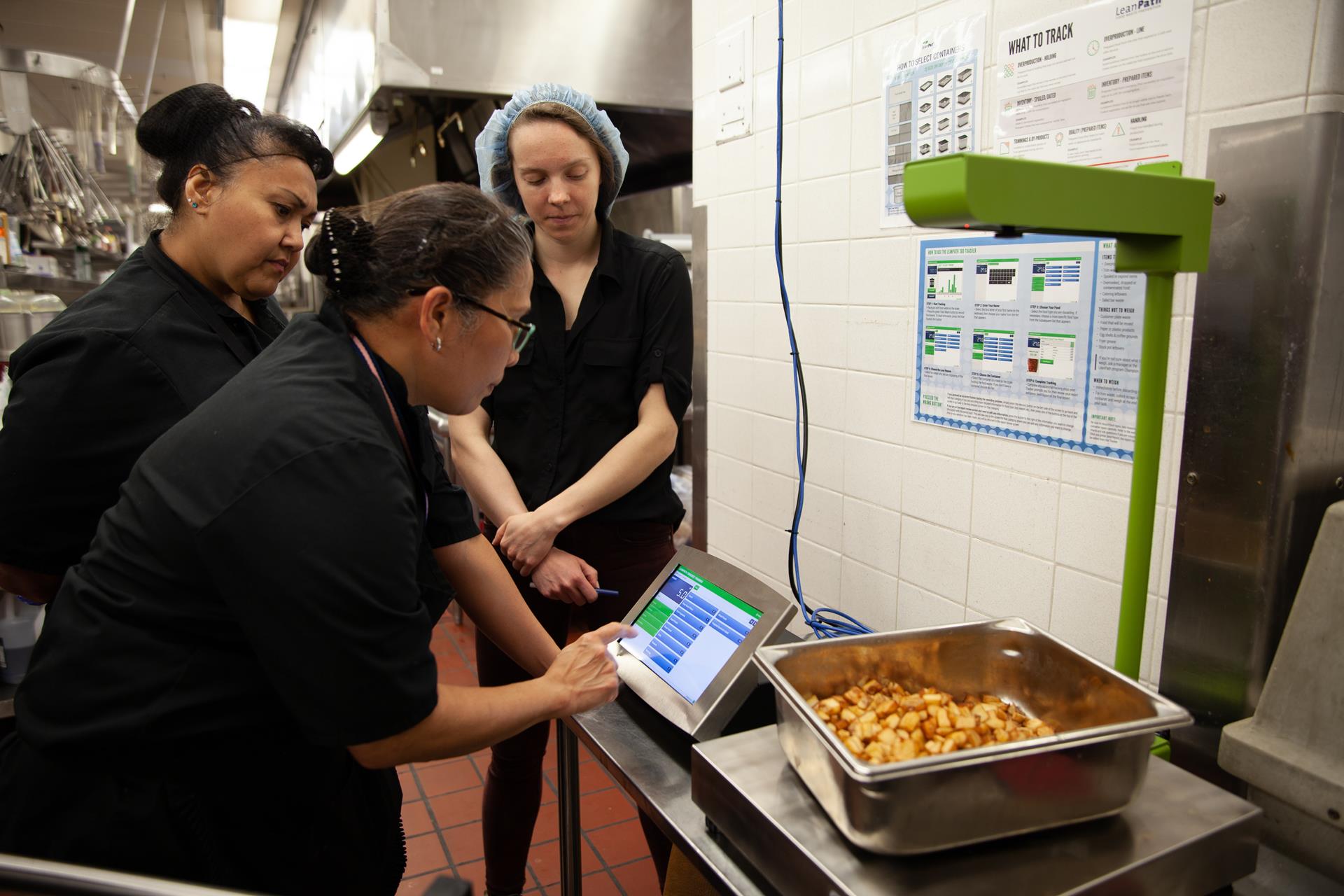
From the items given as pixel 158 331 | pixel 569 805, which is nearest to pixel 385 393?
pixel 158 331

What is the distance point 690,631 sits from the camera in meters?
1.42

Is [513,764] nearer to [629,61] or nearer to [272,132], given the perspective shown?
[272,132]

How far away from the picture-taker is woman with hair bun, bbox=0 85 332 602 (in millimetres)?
1341

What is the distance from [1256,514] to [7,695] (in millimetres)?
3196

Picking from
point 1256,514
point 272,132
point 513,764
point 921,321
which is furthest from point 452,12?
point 1256,514

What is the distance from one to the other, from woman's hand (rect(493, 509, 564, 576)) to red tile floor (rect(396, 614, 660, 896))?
857 mm

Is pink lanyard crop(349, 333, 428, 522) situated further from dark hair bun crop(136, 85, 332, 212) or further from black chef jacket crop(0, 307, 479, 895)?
dark hair bun crop(136, 85, 332, 212)

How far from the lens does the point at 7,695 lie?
2.65 metres

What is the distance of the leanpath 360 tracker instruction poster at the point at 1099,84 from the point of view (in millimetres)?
1228

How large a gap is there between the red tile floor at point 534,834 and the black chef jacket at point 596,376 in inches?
34.7

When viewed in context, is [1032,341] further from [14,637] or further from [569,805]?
[14,637]

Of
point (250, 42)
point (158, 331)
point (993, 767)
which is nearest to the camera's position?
point (993, 767)

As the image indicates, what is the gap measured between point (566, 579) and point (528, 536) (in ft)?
0.35

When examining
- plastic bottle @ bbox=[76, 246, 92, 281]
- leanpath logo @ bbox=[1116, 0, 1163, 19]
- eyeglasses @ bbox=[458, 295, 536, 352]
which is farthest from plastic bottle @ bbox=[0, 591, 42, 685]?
leanpath logo @ bbox=[1116, 0, 1163, 19]
